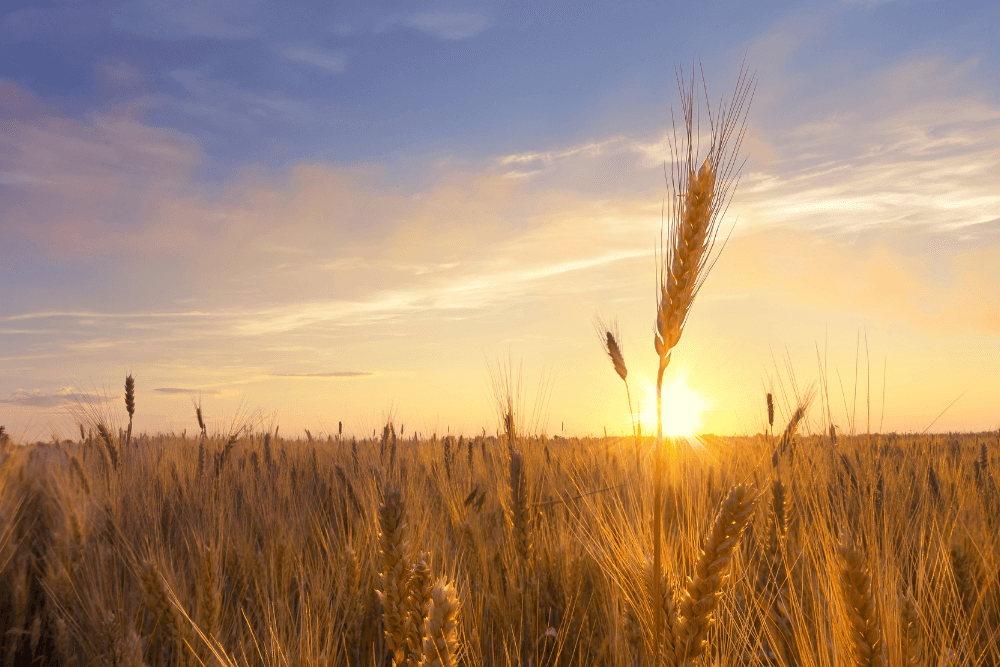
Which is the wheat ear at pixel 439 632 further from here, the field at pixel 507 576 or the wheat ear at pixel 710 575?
the wheat ear at pixel 710 575

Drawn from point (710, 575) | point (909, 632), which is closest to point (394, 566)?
point (710, 575)

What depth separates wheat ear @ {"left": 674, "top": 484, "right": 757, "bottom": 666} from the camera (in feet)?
A: 4.38

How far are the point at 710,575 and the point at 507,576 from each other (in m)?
1.85

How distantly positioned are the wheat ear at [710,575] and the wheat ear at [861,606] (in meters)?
0.24

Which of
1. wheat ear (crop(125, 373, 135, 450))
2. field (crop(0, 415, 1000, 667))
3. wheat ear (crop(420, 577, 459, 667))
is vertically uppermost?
wheat ear (crop(125, 373, 135, 450))

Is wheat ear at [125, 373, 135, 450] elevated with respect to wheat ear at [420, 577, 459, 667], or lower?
elevated

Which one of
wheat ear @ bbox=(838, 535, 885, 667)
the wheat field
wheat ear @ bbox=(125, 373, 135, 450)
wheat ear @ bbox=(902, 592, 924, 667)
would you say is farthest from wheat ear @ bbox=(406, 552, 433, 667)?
wheat ear @ bbox=(125, 373, 135, 450)

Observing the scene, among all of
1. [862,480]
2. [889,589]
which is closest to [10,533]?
[889,589]

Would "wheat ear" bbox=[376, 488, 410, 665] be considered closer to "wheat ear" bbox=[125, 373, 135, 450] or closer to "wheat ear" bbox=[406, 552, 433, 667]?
"wheat ear" bbox=[406, 552, 433, 667]

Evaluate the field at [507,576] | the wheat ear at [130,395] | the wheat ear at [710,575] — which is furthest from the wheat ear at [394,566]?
the wheat ear at [130,395]

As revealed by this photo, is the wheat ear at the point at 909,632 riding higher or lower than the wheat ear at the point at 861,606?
lower

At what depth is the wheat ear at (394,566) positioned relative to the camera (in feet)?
4.99

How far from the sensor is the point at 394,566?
5.21 feet

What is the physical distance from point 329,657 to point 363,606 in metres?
0.60
